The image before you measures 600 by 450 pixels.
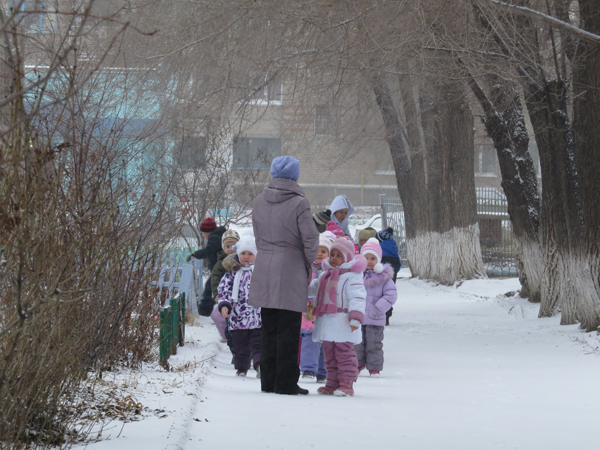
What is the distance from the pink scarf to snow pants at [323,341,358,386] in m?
0.26

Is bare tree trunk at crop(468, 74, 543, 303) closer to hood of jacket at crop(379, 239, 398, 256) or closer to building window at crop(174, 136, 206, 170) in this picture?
hood of jacket at crop(379, 239, 398, 256)

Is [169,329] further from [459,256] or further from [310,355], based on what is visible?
[459,256]

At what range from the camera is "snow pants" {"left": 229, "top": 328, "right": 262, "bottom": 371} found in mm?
7039

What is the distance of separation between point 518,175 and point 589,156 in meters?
2.75

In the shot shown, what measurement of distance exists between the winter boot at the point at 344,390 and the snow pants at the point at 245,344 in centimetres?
120

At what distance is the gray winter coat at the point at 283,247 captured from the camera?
5738mm

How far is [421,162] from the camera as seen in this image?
19547mm

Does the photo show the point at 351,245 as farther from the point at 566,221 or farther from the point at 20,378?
the point at 566,221

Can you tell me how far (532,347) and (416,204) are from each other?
10.4 metres

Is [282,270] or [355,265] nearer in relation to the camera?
[282,270]

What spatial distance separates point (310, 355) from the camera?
7.02 meters

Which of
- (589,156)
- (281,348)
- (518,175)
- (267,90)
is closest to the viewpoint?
(281,348)

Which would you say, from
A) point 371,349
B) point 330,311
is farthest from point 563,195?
point 330,311

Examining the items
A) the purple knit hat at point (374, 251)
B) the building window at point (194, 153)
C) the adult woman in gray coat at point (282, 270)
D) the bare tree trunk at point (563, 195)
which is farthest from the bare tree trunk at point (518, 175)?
the adult woman in gray coat at point (282, 270)
